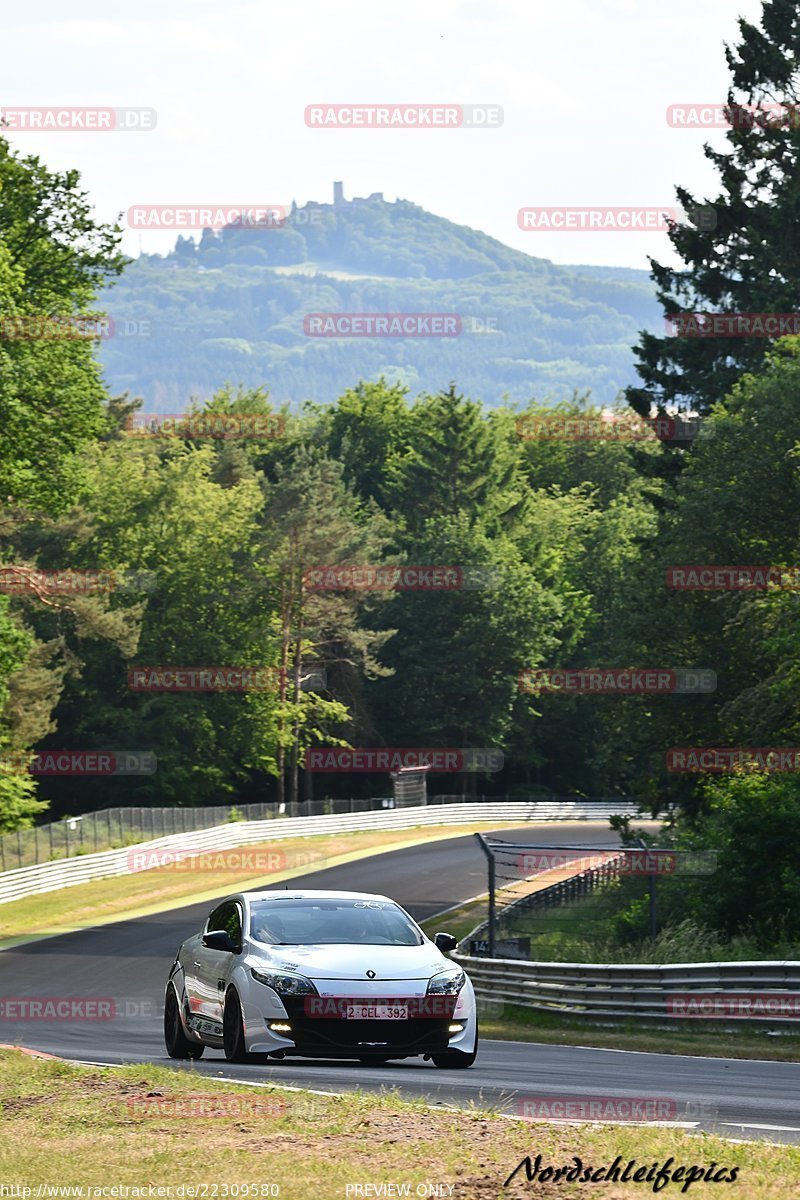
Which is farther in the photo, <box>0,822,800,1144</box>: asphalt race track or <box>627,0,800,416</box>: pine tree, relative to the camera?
<box>627,0,800,416</box>: pine tree

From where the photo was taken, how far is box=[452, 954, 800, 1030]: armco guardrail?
20.5 metres

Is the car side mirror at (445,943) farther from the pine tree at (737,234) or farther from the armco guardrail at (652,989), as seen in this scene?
the pine tree at (737,234)

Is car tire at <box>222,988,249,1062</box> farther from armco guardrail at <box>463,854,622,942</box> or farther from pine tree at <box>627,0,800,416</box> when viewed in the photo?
pine tree at <box>627,0,800,416</box>

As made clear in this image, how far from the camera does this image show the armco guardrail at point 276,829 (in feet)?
174

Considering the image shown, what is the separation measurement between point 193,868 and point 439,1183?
176 feet

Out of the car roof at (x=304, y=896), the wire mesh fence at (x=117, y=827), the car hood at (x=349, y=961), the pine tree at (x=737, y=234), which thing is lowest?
the wire mesh fence at (x=117, y=827)

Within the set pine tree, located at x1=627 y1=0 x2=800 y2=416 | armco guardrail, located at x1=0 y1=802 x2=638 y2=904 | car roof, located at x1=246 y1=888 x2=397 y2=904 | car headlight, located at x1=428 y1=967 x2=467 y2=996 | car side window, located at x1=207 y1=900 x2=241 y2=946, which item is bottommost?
armco guardrail, located at x1=0 y1=802 x2=638 y2=904

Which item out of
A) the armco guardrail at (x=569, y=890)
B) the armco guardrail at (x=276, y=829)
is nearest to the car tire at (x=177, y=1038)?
the armco guardrail at (x=569, y=890)

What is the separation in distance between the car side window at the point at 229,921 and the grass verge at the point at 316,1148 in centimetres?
293

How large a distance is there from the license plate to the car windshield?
770 mm

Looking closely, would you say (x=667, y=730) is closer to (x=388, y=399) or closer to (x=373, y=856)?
(x=373, y=856)

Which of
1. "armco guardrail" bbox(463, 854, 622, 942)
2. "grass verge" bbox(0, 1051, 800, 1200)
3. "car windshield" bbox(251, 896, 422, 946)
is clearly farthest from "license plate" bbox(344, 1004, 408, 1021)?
"armco guardrail" bbox(463, 854, 622, 942)

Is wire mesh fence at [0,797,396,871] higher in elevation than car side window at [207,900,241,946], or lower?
lower

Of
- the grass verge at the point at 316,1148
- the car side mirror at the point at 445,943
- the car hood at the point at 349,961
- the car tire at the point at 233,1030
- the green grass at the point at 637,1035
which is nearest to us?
the grass verge at the point at 316,1148
